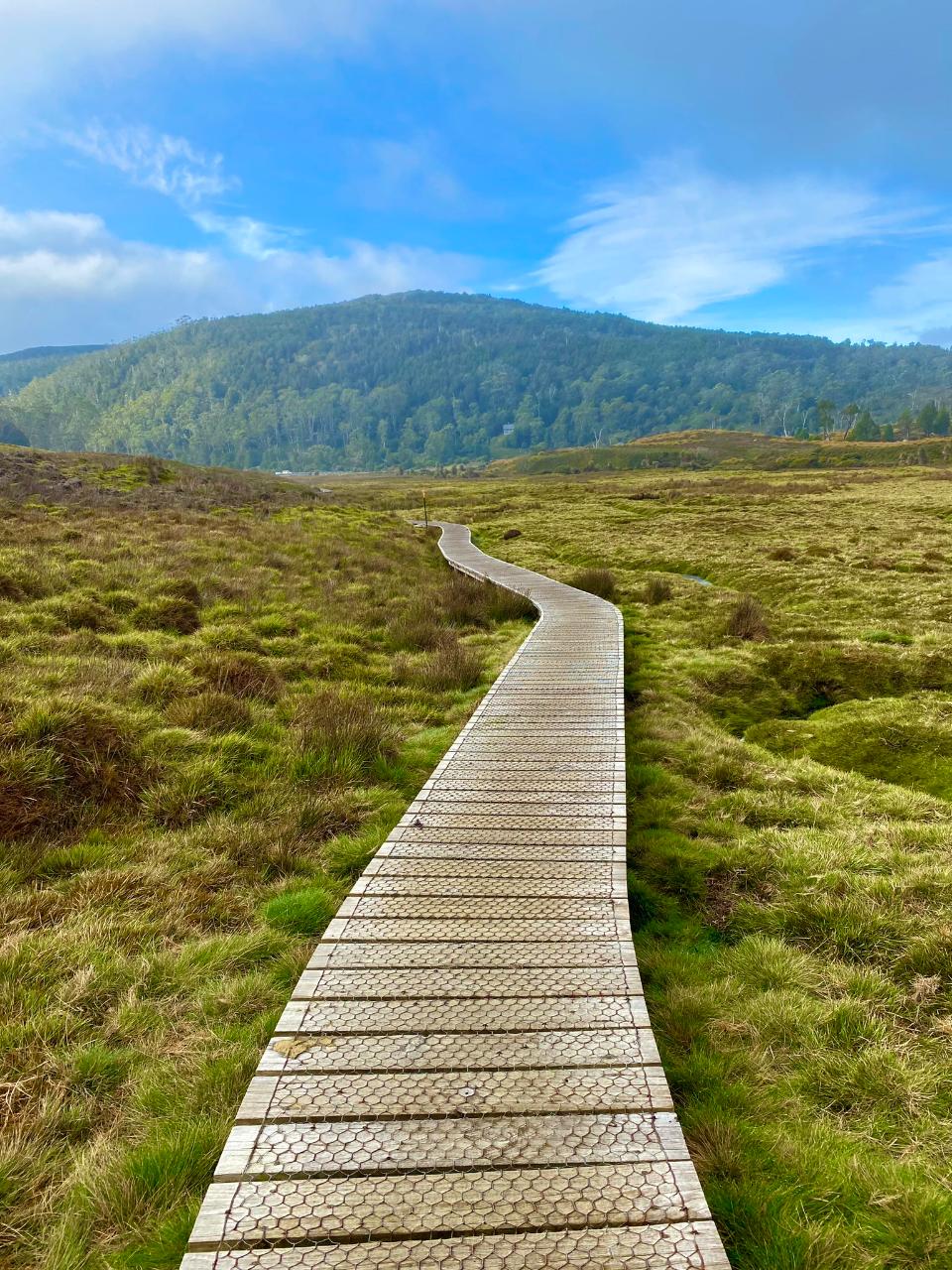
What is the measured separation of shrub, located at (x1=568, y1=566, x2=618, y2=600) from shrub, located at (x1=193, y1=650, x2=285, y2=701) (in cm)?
1167

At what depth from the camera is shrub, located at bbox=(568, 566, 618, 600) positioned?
19141 millimetres

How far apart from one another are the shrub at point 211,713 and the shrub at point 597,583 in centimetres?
1285

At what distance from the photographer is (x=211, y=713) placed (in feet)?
24.4

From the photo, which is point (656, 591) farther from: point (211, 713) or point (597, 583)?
point (211, 713)

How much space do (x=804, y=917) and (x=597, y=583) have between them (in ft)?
49.4

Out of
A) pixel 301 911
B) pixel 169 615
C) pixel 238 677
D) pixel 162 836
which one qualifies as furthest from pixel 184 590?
pixel 301 911

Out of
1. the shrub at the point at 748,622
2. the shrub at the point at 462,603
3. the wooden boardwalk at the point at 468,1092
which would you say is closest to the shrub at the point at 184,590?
the shrub at the point at 462,603

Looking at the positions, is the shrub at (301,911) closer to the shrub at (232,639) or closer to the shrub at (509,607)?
the shrub at (232,639)

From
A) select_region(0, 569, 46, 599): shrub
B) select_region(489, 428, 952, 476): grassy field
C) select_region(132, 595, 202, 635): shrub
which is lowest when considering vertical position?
select_region(132, 595, 202, 635): shrub

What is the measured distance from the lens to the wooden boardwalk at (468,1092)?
7.12ft

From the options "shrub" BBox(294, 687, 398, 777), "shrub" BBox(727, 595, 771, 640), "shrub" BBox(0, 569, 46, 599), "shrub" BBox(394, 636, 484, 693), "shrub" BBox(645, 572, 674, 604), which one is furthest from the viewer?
"shrub" BBox(645, 572, 674, 604)

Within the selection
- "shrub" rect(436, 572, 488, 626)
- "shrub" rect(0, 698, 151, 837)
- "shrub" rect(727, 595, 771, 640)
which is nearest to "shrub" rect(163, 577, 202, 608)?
"shrub" rect(436, 572, 488, 626)

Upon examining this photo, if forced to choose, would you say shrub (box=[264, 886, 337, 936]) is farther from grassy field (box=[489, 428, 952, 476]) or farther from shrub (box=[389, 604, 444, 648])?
grassy field (box=[489, 428, 952, 476])

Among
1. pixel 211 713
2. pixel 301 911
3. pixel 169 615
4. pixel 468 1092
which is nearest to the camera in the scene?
pixel 468 1092
